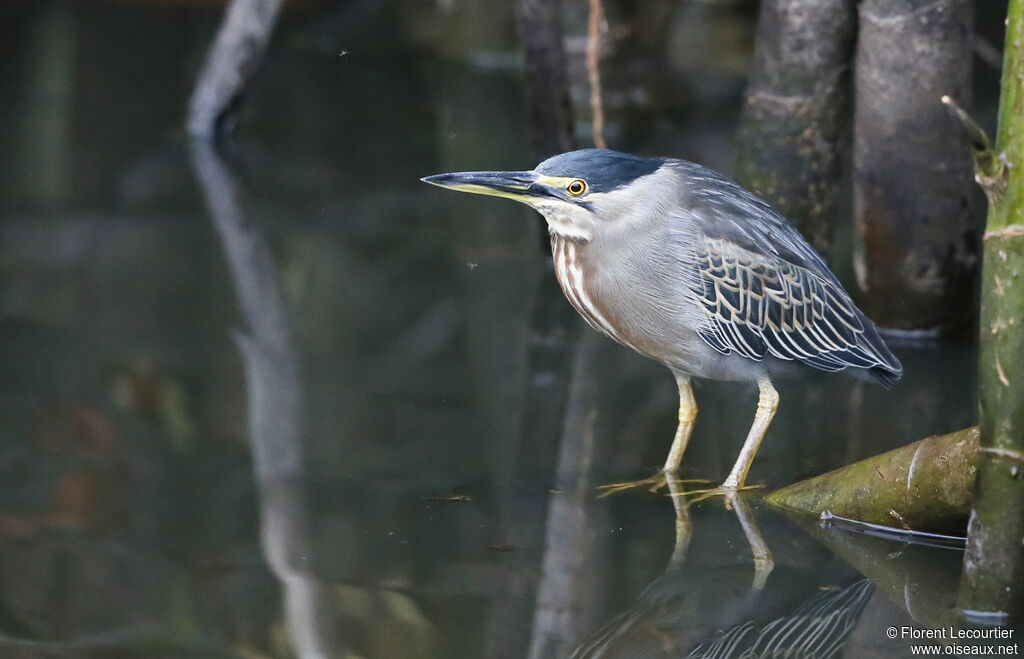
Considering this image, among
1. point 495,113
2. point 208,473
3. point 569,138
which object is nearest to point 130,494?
point 208,473

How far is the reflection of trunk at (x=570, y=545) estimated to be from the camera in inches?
125

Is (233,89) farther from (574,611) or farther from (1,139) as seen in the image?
(574,611)

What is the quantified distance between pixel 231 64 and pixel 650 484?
440cm

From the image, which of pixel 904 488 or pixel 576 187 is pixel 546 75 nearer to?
pixel 576 187

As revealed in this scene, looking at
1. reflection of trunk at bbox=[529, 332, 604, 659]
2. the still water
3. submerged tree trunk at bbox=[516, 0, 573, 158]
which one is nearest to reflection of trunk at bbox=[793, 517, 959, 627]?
the still water

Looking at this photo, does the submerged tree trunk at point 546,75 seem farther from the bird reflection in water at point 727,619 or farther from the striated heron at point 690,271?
the bird reflection in water at point 727,619

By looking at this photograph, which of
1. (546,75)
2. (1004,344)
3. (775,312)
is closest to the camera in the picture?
(1004,344)

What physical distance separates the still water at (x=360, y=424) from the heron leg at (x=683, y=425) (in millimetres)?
89

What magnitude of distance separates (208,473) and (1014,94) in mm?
2554

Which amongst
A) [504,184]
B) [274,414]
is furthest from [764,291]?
[274,414]

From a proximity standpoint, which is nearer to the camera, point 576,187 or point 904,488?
point 904,488

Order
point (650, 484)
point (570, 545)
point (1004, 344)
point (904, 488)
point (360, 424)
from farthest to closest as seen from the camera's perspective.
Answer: point (360, 424) < point (650, 484) < point (570, 545) < point (904, 488) < point (1004, 344)

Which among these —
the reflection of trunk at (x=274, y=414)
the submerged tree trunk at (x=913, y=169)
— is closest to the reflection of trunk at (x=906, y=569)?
the reflection of trunk at (x=274, y=414)

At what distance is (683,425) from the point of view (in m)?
4.03
